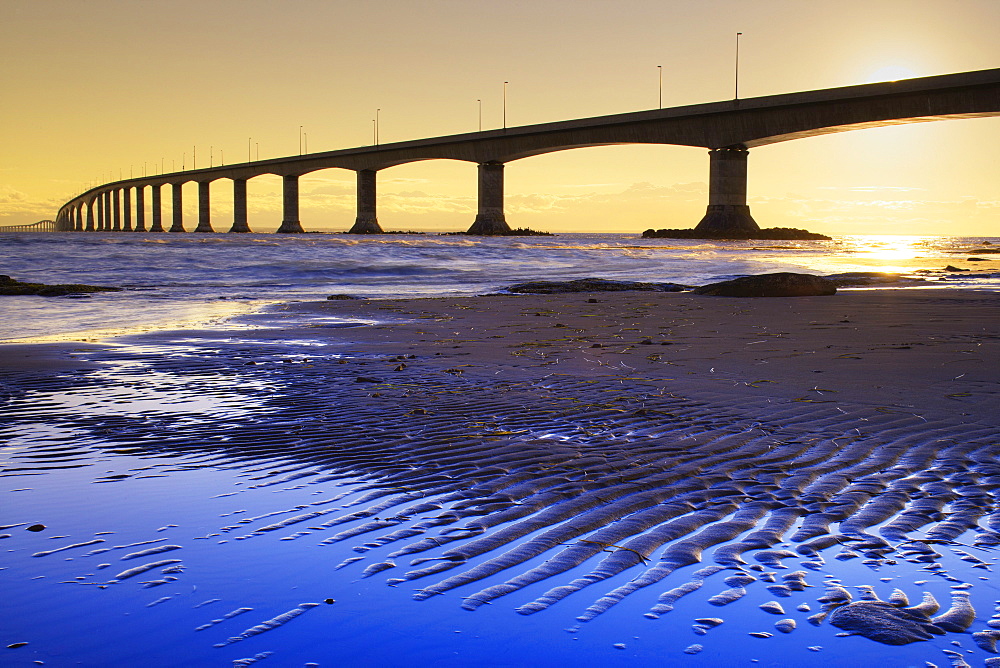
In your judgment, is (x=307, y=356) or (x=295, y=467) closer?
(x=295, y=467)

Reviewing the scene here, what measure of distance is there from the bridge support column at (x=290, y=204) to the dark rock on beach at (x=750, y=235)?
135ft

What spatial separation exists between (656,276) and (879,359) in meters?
13.8

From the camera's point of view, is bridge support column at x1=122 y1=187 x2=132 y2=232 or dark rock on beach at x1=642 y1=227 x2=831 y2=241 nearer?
dark rock on beach at x1=642 y1=227 x2=831 y2=241

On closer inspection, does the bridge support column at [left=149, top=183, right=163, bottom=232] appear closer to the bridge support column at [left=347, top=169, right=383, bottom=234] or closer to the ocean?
the bridge support column at [left=347, top=169, right=383, bottom=234]

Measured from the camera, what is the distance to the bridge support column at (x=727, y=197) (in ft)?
194

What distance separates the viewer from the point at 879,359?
6277mm

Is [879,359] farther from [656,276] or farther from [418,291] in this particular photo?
[656,276]

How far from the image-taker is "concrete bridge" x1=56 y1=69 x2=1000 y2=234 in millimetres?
47219

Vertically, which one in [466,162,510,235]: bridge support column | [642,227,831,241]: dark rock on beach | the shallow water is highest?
[466,162,510,235]: bridge support column

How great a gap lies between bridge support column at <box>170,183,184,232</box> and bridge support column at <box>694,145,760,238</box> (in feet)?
252

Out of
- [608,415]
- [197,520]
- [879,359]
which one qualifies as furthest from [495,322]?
[197,520]

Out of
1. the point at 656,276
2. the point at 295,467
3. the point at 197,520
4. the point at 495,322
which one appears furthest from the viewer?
the point at 656,276

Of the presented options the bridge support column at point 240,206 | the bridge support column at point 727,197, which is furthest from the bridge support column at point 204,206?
the bridge support column at point 727,197

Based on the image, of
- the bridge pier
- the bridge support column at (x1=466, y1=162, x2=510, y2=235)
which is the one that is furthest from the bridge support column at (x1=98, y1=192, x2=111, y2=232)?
the bridge support column at (x1=466, y1=162, x2=510, y2=235)
